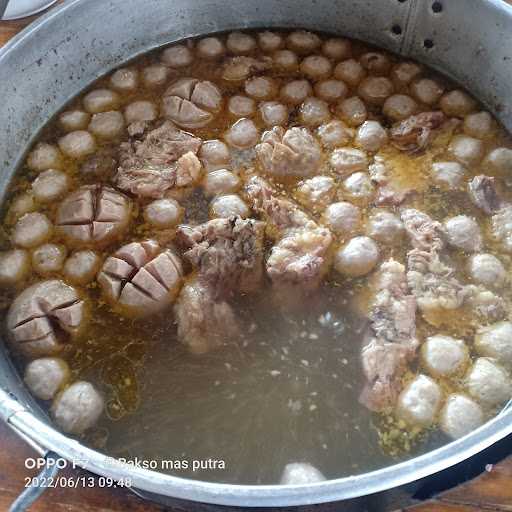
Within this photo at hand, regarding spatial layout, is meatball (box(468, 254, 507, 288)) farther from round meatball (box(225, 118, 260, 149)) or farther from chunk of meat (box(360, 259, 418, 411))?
round meatball (box(225, 118, 260, 149))

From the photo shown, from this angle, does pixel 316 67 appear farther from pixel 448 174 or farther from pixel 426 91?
pixel 448 174

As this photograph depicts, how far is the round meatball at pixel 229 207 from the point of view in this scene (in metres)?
2.55

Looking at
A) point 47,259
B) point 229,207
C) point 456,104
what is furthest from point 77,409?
point 456,104

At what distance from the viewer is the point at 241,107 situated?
9.56 ft

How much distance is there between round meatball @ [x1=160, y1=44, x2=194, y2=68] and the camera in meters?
3.12

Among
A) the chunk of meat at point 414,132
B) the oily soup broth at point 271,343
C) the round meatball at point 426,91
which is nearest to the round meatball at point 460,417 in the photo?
the oily soup broth at point 271,343

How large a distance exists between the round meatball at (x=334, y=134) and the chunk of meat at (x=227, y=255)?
24.7 inches

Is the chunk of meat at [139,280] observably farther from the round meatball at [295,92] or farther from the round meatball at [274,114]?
the round meatball at [295,92]

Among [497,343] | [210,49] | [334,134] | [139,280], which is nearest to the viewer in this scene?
[497,343]

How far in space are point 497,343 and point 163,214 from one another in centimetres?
144

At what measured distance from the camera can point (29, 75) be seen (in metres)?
2.74

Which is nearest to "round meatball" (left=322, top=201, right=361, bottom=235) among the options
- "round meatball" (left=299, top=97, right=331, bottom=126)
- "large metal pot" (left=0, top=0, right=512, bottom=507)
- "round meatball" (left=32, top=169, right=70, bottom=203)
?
"round meatball" (left=299, top=97, right=331, bottom=126)

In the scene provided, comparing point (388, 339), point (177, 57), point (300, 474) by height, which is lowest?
point (300, 474)

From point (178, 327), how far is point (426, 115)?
5.16 ft
